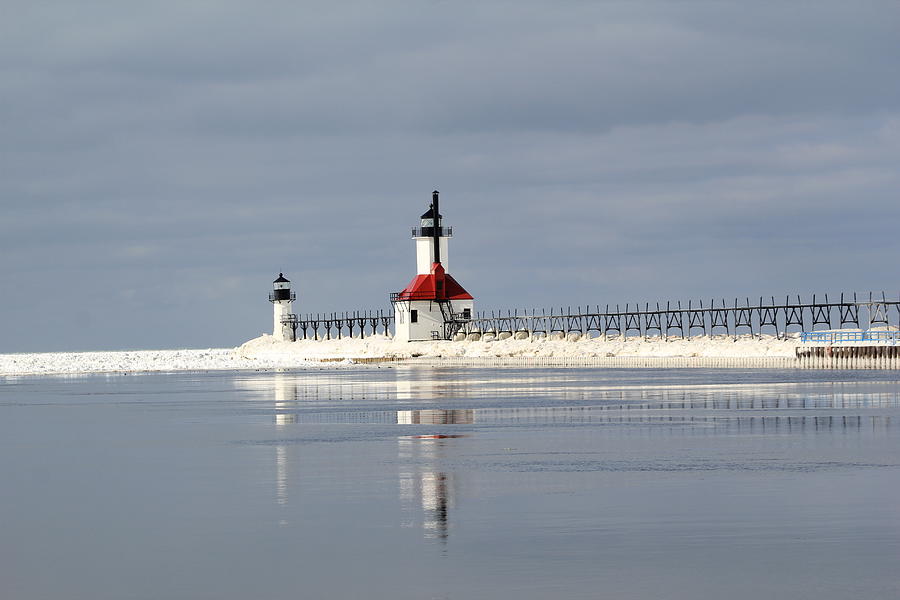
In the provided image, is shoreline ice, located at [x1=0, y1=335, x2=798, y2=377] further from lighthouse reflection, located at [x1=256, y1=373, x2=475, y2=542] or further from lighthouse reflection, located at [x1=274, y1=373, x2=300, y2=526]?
lighthouse reflection, located at [x1=256, y1=373, x2=475, y2=542]

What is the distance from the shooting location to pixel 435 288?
297 ft

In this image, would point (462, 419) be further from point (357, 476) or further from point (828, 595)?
point (828, 595)

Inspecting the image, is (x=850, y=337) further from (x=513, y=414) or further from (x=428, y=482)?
(x=428, y=482)

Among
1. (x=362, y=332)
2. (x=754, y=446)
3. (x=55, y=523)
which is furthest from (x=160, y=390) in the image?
(x=362, y=332)

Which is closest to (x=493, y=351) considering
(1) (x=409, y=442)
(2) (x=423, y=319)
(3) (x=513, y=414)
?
(2) (x=423, y=319)

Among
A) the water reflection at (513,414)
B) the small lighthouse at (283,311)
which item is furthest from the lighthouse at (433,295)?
the water reflection at (513,414)

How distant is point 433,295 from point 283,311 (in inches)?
1091

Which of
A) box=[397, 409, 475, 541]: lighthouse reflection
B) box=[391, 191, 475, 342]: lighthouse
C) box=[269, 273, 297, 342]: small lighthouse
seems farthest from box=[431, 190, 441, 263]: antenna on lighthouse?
box=[397, 409, 475, 541]: lighthouse reflection

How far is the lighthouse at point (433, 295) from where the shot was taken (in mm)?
90688

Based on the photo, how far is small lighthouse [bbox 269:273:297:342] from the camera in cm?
11381

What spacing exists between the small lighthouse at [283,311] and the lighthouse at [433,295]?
78.6 feet

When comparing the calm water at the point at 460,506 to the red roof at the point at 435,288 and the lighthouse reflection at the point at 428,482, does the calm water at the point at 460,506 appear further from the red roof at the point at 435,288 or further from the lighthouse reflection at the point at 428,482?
the red roof at the point at 435,288

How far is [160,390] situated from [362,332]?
6534cm

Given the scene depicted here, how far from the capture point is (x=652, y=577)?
30.5 feet
